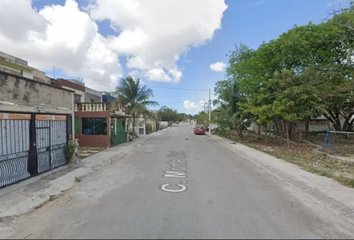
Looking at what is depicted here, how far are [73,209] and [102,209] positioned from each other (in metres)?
0.66

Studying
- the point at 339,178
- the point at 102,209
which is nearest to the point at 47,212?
the point at 102,209

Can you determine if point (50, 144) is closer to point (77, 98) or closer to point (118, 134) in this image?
point (118, 134)

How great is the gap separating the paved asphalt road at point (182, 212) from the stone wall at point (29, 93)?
3662mm

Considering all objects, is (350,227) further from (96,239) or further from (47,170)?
(47,170)

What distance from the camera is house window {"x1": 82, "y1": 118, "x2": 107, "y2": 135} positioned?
47.9 feet

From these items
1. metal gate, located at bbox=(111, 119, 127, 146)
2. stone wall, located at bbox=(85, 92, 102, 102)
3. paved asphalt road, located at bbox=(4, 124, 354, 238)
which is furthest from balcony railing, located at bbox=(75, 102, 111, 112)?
paved asphalt road, located at bbox=(4, 124, 354, 238)

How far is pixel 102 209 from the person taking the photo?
160 inches

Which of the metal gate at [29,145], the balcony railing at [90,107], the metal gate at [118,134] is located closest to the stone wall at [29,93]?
the metal gate at [29,145]

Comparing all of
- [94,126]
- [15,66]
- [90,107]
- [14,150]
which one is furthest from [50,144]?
[15,66]

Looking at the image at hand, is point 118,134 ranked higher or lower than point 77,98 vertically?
lower

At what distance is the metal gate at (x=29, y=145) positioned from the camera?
564cm

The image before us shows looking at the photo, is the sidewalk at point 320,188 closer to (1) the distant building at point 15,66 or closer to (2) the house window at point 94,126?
(2) the house window at point 94,126

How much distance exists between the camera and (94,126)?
14680mm

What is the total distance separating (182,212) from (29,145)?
5.96 meters
